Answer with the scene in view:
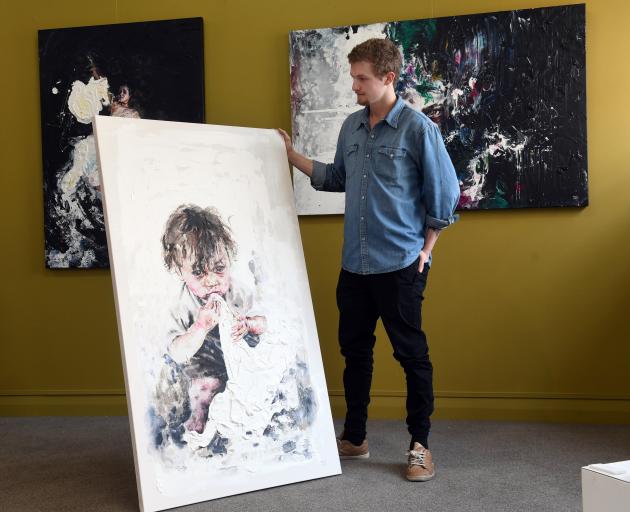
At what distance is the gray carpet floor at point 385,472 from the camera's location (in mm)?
2371

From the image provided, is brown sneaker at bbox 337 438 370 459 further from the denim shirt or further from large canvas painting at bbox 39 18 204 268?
large canvas painting at bbox 39 18 204 268

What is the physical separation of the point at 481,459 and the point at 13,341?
2394 mm

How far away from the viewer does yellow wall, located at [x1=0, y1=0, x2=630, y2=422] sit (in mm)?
3342

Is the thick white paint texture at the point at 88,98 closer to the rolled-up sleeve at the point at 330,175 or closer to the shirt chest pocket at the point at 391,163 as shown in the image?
the rolled-up sleeve at the point at 330,175

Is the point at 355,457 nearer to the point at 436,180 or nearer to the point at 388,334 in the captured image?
the point at 388,334

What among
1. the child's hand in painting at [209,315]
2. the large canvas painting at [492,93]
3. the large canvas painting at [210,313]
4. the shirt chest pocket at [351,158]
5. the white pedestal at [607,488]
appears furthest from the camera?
the large canvas painting at [492,93]

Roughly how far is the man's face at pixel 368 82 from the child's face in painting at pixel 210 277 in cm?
76

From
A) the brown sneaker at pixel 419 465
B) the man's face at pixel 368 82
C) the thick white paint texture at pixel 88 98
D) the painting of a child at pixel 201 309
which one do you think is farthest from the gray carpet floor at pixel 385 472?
the thick white paint texture at pixel 88 98

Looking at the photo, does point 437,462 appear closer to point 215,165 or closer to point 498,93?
point 215,165

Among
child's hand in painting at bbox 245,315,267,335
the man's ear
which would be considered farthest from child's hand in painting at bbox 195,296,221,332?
the man's ear

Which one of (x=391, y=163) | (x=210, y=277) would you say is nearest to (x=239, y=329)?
(x=210, y=277)

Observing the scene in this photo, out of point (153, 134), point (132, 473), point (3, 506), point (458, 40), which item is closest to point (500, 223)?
point (458, 40)

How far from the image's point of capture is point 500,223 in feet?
11.2

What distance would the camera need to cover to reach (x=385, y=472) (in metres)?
A: 2.68
